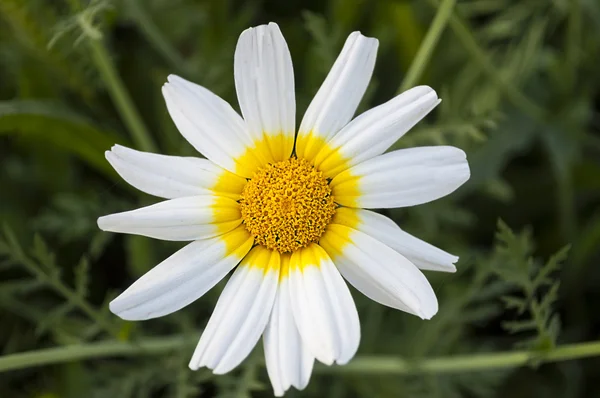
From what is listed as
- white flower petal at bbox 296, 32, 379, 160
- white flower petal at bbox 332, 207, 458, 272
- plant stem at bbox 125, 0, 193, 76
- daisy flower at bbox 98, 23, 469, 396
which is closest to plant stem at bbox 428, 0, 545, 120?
white flower petal at bbox 296, 32, 379, 160

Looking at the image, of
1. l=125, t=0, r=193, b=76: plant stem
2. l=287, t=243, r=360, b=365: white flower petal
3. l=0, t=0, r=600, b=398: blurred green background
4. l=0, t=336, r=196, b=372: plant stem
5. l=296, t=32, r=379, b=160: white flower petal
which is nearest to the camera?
l=287, t=243, r=360, b=365: white flower petal

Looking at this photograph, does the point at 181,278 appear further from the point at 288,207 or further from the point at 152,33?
the point at 152,33

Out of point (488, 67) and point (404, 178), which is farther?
point (488, 67)

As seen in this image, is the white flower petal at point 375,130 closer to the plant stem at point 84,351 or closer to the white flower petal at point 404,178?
the white flower petal at point 404,178

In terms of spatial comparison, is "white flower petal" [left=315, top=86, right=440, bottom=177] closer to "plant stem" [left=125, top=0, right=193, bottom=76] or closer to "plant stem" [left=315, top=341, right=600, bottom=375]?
"plant stem" [left=315, top=341, right=600, bottom=375]

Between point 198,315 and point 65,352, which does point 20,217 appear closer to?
point 198,315

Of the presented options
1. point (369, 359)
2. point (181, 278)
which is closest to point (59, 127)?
point (181, 278)

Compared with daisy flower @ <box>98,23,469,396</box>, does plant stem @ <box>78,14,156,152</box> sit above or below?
above

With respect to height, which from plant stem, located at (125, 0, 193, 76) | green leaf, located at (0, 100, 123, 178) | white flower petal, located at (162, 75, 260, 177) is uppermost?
plant stem, located at (125, 0, 193, 76)

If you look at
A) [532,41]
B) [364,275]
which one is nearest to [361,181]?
[364,275]
